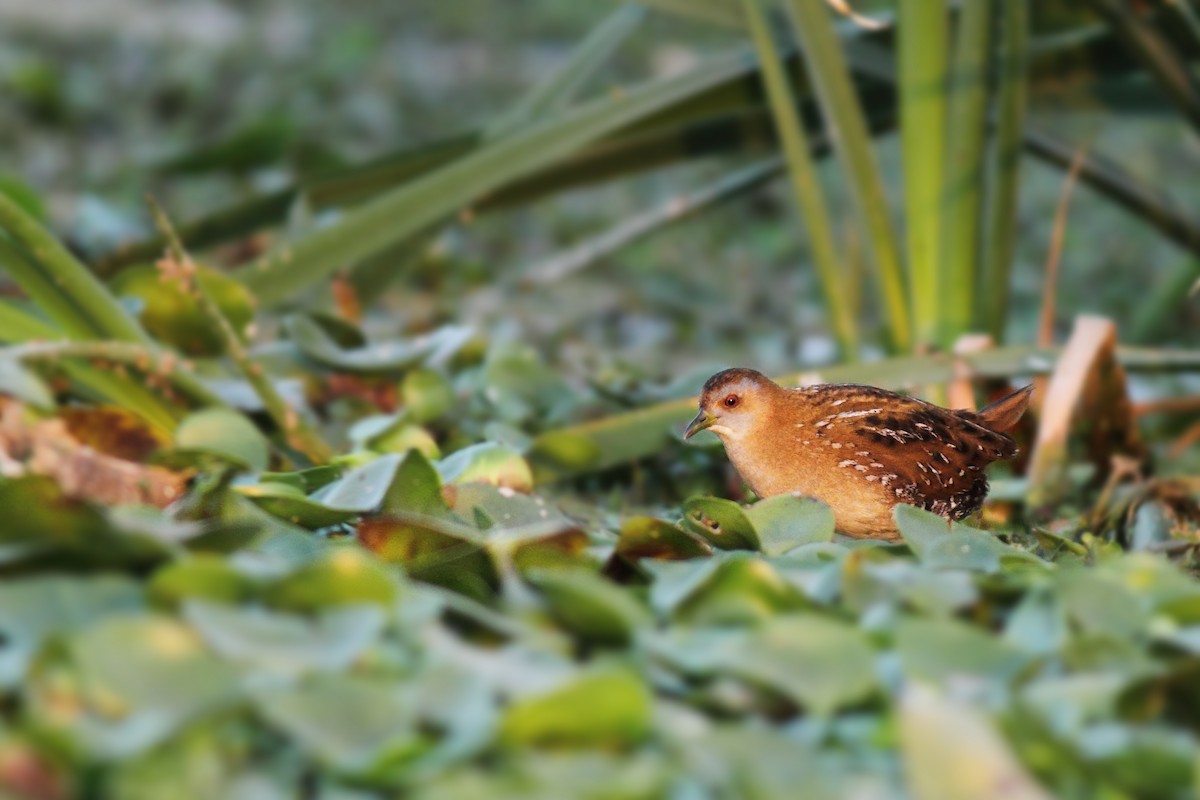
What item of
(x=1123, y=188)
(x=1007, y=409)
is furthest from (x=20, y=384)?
(x=1123, y=188)

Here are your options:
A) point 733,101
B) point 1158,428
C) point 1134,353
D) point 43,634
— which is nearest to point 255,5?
point 733,101

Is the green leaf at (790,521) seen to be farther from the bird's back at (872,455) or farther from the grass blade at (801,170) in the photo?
the grass blade at (801,170)

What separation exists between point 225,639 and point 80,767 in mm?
172

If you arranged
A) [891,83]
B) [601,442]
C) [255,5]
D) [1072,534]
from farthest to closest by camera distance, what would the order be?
1. [255,5]
2. [891,83]
3. [601,442]
4. [1072,534]

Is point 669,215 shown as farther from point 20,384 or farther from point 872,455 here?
point 20,384

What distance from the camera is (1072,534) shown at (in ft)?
9.11

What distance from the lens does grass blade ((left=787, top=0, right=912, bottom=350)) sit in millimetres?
3344

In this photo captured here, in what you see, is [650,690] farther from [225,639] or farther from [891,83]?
[891,83]

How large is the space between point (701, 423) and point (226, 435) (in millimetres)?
899

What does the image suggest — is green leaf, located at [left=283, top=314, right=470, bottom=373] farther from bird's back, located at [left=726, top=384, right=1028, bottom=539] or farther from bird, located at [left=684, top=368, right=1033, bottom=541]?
bird's back, located at [left=726, top=384, right=1028, bottom=539]

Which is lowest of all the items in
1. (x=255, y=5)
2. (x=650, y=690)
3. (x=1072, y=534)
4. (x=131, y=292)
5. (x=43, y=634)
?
(x=1072, y=534)

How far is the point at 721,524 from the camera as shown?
2.28 meters

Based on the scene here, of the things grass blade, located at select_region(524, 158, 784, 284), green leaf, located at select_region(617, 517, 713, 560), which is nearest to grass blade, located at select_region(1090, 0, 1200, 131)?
grass blade, located at select_region(524, 158, 784, 284)

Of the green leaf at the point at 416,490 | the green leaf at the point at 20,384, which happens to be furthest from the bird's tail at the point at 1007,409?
the green leaf at the point at 20,384
